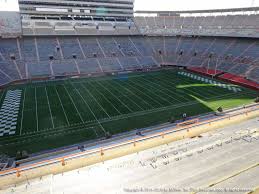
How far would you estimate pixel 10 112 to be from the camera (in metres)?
23.6

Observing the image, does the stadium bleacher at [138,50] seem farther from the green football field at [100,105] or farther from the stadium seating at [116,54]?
the green football field at [100,105]

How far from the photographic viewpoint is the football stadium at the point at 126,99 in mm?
10906

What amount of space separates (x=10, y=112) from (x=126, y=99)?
1334 cm

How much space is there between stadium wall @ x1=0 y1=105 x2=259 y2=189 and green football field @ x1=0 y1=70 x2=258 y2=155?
6201 millimetres

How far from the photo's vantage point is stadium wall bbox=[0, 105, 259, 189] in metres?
10.6

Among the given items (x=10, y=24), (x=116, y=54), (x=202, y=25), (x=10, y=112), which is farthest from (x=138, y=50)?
(x=10, y=112)

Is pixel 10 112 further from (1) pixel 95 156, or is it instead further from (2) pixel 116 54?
(2) pixel 116 54

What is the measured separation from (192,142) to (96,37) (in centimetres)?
4194

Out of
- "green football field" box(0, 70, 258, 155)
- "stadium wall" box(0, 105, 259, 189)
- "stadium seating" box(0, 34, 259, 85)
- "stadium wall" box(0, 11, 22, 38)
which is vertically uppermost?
"stadium wall" box(0, 11, 22, 38)

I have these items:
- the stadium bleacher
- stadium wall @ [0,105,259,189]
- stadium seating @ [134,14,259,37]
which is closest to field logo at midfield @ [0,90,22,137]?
the stadium bleacher

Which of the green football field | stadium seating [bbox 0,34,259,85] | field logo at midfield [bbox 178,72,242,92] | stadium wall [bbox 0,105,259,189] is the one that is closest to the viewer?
stadium wall [bbox 0,105,259,189]

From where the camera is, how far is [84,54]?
44.7 m

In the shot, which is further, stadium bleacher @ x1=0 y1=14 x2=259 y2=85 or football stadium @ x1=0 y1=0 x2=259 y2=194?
stadium bleacher @ x1=0 y1=14 x2=259 y2=85

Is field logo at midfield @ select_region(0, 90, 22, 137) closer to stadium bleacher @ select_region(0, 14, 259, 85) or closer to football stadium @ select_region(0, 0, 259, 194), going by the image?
football stadium @ select_region(0, 0, 259, 194)
